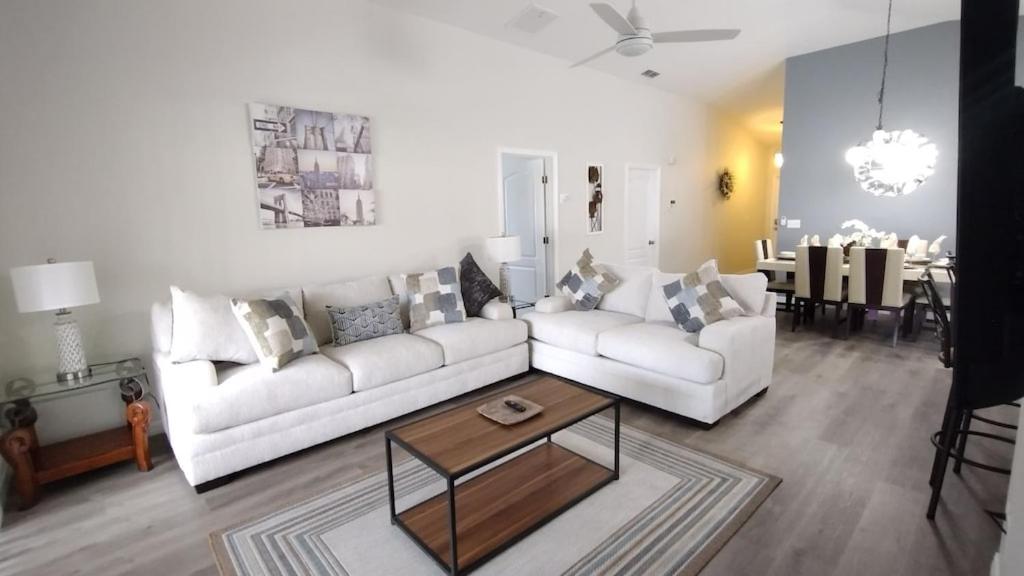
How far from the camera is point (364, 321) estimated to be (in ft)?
11.2

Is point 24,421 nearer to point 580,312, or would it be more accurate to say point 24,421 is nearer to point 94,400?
point 94,400

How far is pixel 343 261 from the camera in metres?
3.91

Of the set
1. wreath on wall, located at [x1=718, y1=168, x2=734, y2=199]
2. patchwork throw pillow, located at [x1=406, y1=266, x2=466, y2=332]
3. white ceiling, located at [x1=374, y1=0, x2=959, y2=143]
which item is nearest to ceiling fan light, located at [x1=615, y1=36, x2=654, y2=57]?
white ceiling, located at [x1=374, y1=0, x2=959, y2=143]

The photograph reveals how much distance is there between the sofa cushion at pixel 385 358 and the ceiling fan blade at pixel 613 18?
2.36 meters

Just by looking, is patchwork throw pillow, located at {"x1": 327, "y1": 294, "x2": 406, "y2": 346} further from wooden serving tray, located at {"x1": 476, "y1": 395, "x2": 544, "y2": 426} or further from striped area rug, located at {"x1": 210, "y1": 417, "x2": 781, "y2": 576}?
wooden serving tray, located at {"x1": 476, "y1": 395, "x2": 544, "y2": 426}

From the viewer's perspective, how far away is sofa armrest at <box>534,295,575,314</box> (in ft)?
13.6

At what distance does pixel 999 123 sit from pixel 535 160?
435 cm

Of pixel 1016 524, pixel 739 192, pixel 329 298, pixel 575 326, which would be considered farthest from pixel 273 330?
pixel 739 192

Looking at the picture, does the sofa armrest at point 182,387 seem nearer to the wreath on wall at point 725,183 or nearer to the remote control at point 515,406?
the remote control at point 515,406

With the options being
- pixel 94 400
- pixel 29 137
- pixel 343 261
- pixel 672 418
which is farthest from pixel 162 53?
pixel 672 418

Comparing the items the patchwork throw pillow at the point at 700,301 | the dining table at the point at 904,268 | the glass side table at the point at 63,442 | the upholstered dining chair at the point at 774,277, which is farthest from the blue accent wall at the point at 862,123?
the glass side table at the point at 63,442

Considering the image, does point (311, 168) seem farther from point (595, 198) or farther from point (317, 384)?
point (595, 198)

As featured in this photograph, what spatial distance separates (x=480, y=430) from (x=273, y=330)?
1535 mm

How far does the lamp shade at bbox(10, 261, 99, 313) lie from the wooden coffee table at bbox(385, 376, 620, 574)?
1889mm
